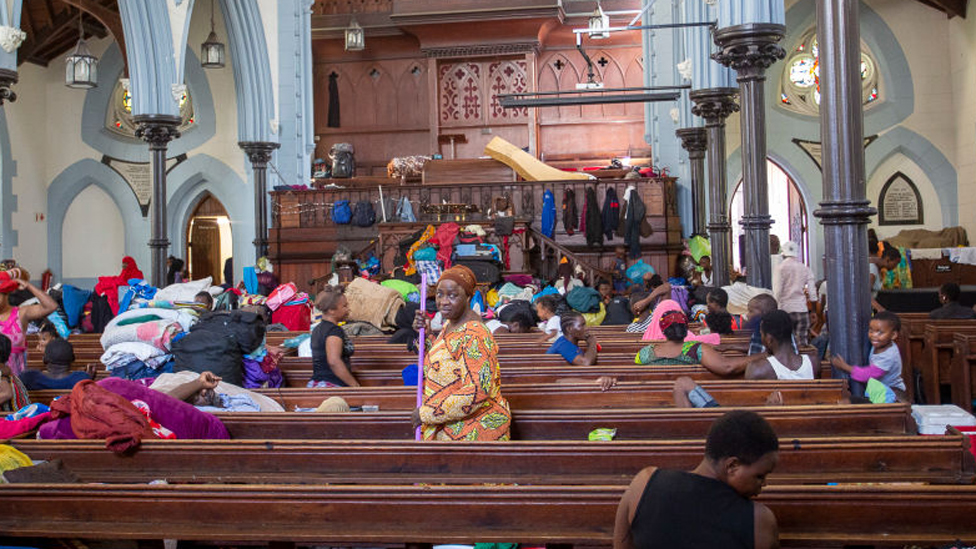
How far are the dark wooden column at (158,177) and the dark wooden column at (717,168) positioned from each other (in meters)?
8.76

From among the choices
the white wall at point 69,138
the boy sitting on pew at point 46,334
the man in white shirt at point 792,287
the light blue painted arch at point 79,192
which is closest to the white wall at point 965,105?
the man in white shirt at point 792,287

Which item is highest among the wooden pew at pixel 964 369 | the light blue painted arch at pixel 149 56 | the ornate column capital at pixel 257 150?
the light blue painted arch at pixel 149 56

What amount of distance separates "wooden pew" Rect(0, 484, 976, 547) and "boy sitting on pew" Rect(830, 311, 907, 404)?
333cm

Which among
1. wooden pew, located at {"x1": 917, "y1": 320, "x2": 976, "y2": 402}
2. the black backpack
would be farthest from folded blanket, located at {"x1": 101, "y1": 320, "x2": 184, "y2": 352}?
the black backpack

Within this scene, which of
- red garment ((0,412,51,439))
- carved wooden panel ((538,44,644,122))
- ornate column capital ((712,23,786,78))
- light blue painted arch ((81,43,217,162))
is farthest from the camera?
carved wooden panel ((538,44,644,122))

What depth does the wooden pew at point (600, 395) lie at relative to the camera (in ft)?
18.9

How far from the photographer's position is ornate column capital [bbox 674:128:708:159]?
64.3 ft

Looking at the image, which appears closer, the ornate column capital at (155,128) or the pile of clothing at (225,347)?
the pile of clothing at (225,347)

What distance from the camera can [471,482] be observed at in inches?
158

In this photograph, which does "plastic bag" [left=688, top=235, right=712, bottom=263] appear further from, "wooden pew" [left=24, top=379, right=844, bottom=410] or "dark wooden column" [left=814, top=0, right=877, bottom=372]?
"wooden pew" [left=24, top=379, right=844, bottom=410]

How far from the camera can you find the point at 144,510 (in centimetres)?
353

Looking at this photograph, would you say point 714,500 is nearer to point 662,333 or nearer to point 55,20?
point 662,333

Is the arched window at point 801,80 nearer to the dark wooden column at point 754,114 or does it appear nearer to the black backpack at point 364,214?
the black backpack at point 364,214

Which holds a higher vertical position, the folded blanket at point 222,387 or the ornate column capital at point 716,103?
the ornate column capital at point 716,103
